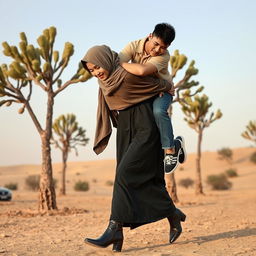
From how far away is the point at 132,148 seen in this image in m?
4.54

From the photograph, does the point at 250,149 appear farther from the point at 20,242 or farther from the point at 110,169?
the point at 20,242

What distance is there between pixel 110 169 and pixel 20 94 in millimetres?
49139

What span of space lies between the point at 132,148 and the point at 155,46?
99 centimetres

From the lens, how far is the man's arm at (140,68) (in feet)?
14.2

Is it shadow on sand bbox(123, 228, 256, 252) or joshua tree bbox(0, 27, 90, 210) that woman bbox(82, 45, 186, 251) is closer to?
shadow on sand bbox(123, 228, 256, 252)

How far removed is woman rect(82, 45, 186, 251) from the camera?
4.40 meters

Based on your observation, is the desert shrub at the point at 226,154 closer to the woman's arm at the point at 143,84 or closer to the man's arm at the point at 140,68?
the woman's arm at the point at 143,84

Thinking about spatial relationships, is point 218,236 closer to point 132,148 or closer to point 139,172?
point 139,172

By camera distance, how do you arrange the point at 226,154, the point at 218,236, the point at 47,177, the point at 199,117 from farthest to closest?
the point at 226,154, the point at 199,117, the point at 47,177, the point at 218,236

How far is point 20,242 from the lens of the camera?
18.2 ft

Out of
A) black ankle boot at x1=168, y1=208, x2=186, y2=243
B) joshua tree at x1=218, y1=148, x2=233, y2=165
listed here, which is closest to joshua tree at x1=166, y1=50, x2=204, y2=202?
black ankle boot at x1=168, y1=208, x2=186, y2=243

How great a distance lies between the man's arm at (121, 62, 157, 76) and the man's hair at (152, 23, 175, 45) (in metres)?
0.26

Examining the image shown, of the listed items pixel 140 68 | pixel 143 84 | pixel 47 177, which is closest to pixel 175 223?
pixel 143 84

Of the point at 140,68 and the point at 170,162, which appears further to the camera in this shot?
the point at 170,162
